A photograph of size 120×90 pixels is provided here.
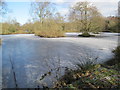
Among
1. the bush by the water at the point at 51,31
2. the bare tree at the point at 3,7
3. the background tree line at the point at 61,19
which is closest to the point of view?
the bare tree at the point at 3,7

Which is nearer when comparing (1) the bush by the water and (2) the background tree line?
(1) the bush by the water

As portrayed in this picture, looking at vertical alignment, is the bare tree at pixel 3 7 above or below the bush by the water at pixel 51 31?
above

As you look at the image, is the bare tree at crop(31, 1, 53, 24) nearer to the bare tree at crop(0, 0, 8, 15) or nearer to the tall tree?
the tall tree

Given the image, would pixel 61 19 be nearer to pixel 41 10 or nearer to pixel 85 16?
pixel 41 10

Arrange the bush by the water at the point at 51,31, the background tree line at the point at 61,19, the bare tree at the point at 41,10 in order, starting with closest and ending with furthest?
1. the bush by the water at the point at 51,31
2. the background tree line at the point at 61,19
3. the bare tree at the point at 41,10

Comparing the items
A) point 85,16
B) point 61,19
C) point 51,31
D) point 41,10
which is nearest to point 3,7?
point 51,31

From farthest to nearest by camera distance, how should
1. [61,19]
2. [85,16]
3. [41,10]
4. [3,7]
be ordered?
[41,10] < [61,19] < [85,16] < [3,7]

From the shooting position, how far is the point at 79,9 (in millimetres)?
16641

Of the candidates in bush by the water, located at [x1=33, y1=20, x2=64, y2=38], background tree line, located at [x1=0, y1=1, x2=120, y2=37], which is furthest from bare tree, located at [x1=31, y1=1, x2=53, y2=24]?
bush by the water, located at [x1=33, y1=20, x2=64, y2=38]

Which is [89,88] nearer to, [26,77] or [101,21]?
[26,77]

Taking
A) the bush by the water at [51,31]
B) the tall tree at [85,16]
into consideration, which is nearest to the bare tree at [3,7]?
the bush by the water at [51,31]

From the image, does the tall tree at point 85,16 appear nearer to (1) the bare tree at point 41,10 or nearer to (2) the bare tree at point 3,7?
(1) the bare tree at point 41,10

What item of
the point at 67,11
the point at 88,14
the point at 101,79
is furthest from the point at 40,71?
the point at 67,11

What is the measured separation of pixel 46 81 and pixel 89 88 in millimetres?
957
